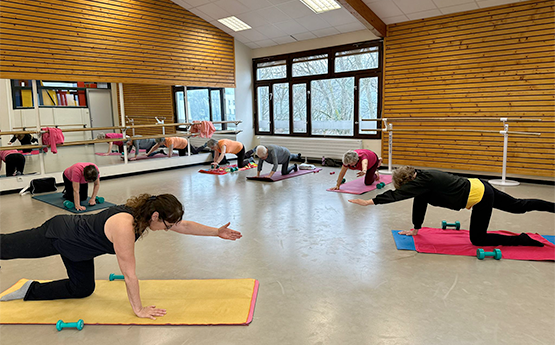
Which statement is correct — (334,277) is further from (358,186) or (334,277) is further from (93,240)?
(358,186)

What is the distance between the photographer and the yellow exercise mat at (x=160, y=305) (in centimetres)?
250

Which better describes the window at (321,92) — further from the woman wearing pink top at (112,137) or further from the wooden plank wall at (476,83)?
the woman wearing pink top at (112,137)

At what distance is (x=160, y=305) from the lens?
8.82 ft

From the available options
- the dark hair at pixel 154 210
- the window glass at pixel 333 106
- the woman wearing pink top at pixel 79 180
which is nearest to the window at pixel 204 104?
the window glass at pixel 333 106

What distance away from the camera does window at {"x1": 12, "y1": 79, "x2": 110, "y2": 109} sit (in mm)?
6844

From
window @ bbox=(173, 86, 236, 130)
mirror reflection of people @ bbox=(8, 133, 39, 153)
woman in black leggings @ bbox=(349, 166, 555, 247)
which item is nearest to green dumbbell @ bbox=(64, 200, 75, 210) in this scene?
mirror reflection of people @ bbox=(8, 133, 39, 153)

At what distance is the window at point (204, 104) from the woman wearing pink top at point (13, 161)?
3.58m

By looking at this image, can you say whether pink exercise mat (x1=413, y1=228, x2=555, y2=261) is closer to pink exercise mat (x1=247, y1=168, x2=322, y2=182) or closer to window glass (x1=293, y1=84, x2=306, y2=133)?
pink exercise mat (x1=247, y1=168, x2=322, y2=182)

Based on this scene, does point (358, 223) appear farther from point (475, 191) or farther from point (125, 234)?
point (125, 234)

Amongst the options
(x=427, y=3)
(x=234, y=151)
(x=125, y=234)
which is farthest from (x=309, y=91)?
(x=125, y=234)

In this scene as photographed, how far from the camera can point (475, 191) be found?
3.44 meters

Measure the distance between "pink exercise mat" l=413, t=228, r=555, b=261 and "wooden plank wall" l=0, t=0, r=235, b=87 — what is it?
6.81 m

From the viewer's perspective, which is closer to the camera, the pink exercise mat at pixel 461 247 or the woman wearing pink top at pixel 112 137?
the pink exercise mat at pixel 461 247

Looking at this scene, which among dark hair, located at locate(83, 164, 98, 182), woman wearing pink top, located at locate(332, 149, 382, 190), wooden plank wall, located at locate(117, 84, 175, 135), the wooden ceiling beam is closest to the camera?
dark hair, located at locate(83, 164, 98, 182)
